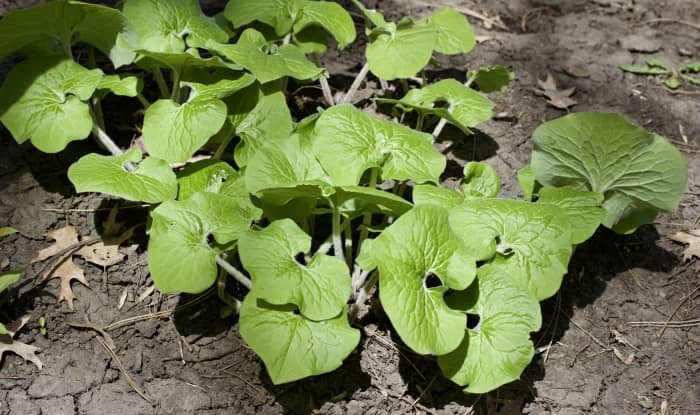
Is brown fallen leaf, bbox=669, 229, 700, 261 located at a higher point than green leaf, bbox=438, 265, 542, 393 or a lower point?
lower

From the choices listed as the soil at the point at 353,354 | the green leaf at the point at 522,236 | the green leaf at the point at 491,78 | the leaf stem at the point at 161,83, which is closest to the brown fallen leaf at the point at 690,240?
the soil at the point at 353,354

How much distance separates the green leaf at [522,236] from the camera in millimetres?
2457

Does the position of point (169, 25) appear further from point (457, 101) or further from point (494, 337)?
point (494, 337)

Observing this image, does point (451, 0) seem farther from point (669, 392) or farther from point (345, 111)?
point (669, 392)

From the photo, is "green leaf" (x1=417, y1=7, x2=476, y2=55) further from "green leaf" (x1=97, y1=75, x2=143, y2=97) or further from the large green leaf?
"green leaf" (x1=97, y1=75, x2=143, y2=97)

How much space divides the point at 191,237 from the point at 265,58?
981 mm

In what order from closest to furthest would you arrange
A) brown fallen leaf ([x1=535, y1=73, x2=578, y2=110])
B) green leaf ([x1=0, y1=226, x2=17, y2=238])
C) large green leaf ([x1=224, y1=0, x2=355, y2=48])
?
green leaf ([x1=0, y1=226, x2=17, y2=238]), large green leaf ([x1=224, y1=0, x2=355, y2=48]), brown fallen leaf ([x1=535, y1=73, x2=578, y2=110])

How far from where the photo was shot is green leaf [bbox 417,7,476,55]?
3.46m

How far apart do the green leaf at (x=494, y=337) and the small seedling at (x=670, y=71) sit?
2.20m

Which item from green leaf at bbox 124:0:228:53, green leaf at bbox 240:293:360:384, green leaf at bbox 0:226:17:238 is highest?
green leaf at bbox 124:0:228:53

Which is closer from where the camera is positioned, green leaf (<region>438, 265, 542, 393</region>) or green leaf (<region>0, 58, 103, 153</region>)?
green leaf (<region>438, 265, 542, 393</region>)

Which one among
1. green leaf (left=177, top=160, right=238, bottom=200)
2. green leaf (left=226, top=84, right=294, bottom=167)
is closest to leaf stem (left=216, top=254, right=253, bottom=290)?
green leaf (left=177, top=160, right=238, bottom=200)

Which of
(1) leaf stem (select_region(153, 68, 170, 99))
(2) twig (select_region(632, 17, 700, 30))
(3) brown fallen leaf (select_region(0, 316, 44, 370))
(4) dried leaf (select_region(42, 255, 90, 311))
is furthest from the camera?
(2) twig (select_region(632, 17, 700, 30))

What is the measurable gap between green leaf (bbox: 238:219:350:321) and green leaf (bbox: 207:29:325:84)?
834 millimetres
